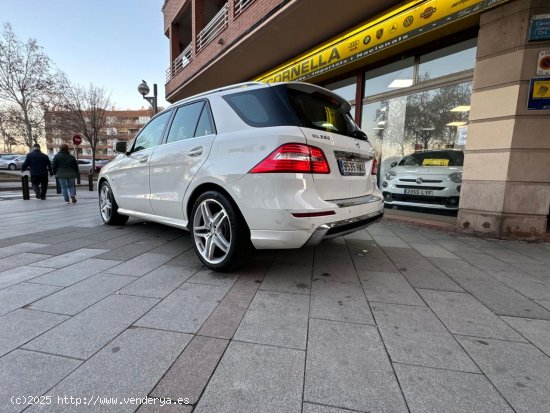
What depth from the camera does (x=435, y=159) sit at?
6.18 m

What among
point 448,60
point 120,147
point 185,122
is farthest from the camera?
point 448,60

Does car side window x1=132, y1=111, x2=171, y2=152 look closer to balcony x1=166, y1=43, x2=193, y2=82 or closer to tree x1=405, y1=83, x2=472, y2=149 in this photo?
tree x1=405, y1=83, x2=472, y2=149

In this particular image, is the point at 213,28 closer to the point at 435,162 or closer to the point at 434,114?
the point at 434,114

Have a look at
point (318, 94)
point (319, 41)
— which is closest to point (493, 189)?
point (318, 94)

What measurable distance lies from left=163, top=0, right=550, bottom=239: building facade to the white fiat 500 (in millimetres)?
2876

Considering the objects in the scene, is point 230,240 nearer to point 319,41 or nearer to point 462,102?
point 462,102

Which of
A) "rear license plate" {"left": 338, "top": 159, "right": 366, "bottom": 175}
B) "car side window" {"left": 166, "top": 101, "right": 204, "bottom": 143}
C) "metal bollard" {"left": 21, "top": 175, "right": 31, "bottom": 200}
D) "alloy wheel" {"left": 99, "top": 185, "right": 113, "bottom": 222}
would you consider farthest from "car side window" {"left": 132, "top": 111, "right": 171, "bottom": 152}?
"metal bollard" {"left": 21, "top": 175, "right": 31, "bottom": 200}

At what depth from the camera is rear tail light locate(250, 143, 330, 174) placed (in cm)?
235

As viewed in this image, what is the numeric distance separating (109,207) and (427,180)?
634 cm

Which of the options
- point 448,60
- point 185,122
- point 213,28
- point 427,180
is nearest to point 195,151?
point 185,122

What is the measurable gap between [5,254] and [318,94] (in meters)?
4.17

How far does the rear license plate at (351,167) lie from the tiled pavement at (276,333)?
3.50 feet

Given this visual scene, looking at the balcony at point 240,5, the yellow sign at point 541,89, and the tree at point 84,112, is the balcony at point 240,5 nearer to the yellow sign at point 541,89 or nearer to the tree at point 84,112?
the yellow sign at point 541,89

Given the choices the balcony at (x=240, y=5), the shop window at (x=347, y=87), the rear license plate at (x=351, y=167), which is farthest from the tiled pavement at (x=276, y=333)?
the balcony at (x=240, y=5)
